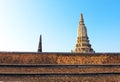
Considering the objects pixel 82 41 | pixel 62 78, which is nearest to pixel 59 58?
pixel 62 78

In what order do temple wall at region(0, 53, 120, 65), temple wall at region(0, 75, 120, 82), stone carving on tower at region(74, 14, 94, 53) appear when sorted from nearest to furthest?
1. temple wall at region(0, 75, 120, 82)
2. temple wall at region(0, 53, 120, 65)
3. stone carving on tower at region(74, 14, 94, 53)

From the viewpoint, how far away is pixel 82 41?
48.4 meters

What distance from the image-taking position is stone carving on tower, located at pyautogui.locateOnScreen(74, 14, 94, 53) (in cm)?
4684

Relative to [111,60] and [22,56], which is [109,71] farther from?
[22,56]

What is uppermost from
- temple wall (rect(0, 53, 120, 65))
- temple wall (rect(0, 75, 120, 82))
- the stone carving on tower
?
the stone carving on tower

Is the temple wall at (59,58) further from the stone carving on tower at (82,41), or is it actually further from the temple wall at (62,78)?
the stone carving on tower at (82,41)

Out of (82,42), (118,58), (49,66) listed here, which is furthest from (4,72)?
(82,42)

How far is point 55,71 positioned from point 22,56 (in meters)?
3.37

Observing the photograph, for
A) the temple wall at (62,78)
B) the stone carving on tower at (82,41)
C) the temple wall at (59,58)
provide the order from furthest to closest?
the stone carving on tower at (82,41)
the temple wall at (59,58)
the temple wall at (62,78)

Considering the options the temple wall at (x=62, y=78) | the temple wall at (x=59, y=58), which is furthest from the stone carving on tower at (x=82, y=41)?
the temple wall at (x=62, y=78)

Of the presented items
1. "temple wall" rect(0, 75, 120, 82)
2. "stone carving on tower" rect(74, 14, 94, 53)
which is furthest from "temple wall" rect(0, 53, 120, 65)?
"stone carving on tower" rect(74, 14, 94, 53)

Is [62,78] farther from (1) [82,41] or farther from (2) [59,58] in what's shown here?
(1) [82,41]

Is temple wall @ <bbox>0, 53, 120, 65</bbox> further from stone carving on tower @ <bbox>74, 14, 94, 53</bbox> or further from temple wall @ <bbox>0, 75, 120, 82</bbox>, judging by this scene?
stone carving on tower @ <bbox>74, 14, 94, 53</bbox>

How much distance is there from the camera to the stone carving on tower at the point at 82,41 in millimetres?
46844
